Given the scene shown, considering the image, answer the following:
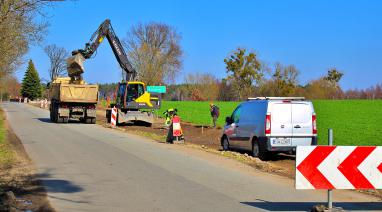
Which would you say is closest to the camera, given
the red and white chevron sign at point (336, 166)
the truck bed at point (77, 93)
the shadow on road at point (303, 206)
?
the red and white chevron sign at point (336, 166)

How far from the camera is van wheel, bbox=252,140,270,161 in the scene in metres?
15.1

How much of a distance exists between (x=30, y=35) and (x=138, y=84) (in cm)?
1457

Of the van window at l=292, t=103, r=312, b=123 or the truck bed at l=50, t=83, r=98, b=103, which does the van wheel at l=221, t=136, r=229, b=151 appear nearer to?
the van window at l=292, t=103, r=312, b=123

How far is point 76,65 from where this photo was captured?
33031mm

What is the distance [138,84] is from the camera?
32.8 meters

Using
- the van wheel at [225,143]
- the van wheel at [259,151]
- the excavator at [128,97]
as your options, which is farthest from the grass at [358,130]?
the excavator at [128,97]

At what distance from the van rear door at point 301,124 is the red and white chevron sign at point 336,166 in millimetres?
7306

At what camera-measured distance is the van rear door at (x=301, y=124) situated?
14.9m

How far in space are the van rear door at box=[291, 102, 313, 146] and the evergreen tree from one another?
412 feet

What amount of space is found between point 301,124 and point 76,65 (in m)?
21.2

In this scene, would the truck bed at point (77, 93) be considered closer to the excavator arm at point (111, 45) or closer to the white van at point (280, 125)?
the excavator arm at point (111, 45)

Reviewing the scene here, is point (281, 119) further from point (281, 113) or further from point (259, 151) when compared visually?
A: point (259, 151)

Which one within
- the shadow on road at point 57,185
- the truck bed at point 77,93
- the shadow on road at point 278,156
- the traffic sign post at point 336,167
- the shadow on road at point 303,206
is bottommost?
the shadow on road at point 57,185

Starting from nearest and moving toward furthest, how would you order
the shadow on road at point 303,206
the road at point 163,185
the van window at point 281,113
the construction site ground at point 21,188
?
the construction site ground at point 21,188 < the shadow on road at point 303,206 < the road at point 163,185 < the van window at point 281,113
